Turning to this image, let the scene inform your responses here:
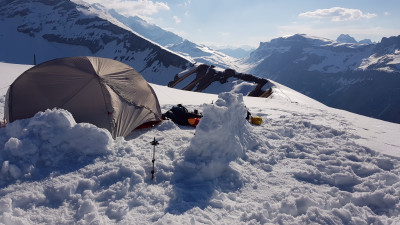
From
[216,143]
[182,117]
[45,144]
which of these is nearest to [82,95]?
[45,144]

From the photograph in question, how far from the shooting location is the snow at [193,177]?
5.61 metres

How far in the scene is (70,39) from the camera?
169 m

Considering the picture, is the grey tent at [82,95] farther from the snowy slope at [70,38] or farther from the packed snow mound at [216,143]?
the snowy slope at [70,38]

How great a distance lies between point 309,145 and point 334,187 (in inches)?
121

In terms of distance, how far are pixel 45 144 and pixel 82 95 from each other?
278 cm

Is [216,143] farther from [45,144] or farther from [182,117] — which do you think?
[45,144]

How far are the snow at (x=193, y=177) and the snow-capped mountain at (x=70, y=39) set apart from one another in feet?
360

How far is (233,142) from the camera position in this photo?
8.33m

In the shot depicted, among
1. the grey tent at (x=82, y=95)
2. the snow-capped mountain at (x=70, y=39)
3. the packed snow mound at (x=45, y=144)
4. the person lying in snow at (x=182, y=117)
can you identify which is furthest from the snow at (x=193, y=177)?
the snow-capped mountain at (x=70, y=39)

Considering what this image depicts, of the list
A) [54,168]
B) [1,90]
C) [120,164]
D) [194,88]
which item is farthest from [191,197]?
[194,88]

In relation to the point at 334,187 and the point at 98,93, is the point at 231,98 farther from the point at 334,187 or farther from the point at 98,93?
the point at 98,93

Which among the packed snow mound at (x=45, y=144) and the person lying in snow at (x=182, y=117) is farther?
the person lying in snow at (x=182, y=117)

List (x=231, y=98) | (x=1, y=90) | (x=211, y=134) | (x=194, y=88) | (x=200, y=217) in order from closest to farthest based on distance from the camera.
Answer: (x=200, y=217) < (x=211, y=134) < (x=231, y=98) < (x=1, y=90) < (x=194, y=88)

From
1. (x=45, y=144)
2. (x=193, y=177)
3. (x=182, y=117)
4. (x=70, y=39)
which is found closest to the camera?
(x=45, y=144)
